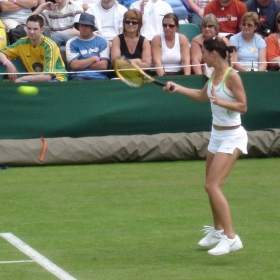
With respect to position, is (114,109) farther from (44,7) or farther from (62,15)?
(44,7)

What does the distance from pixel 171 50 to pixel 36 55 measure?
2.17 metres

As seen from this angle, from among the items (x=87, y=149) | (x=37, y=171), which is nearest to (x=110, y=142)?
(x=87, y=149)

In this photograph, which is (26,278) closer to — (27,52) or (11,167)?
(11,167)

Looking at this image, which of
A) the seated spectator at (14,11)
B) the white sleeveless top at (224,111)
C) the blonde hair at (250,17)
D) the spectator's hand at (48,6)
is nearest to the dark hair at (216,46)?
the white sleeveless top at (224,111)

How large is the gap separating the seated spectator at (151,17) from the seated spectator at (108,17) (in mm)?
371

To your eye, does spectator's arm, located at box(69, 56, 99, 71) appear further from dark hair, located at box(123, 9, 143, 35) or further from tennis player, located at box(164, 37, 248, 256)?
tennis player, located at box(164, 37, 248, 256)

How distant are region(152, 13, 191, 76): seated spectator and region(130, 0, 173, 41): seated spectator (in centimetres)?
82

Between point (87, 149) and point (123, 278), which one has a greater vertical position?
point (123, 278)

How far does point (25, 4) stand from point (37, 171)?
13.0ft

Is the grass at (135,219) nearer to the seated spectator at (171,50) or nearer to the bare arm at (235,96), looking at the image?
the bare arm at (235,96)

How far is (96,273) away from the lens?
20.3 feet

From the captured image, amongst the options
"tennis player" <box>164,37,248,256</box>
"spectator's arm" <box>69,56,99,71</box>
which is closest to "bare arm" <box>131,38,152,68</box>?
"spectator's arm" <box>69,56,99,71</box>

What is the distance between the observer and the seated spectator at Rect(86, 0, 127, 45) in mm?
13656

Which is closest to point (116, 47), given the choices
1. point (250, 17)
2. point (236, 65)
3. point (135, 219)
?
point (236, 65)
